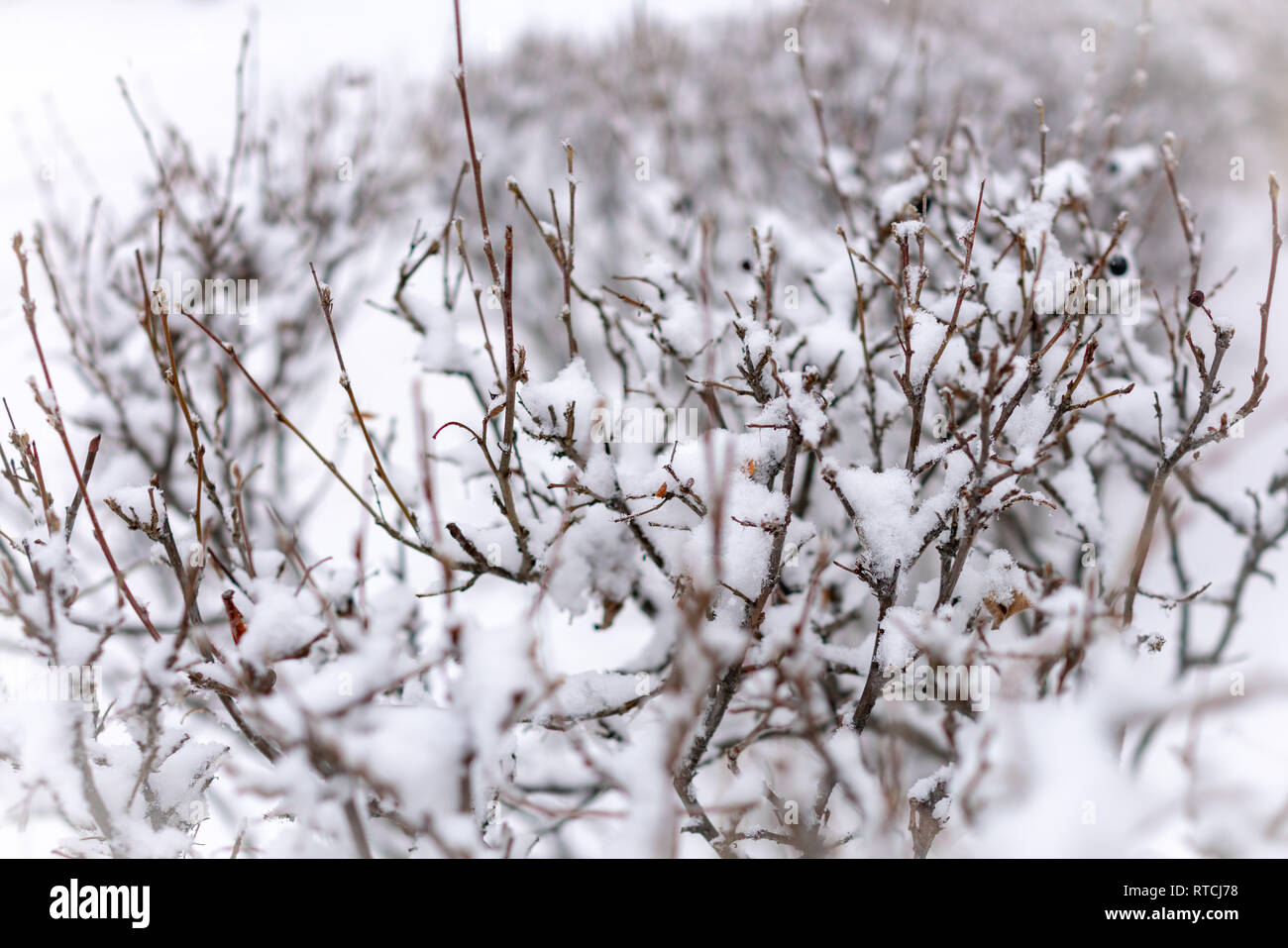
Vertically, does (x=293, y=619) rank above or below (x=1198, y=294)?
below

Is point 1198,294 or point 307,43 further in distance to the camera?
point 307,43

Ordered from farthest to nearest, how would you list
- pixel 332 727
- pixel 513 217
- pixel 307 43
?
pixel 307 43
pixel 513 217
pixel 332 727

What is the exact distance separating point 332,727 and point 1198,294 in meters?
1.58

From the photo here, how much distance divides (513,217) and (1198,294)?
707 centimetres

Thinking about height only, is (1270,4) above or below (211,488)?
above

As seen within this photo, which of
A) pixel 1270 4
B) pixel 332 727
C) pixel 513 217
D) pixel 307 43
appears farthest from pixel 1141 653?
pixel 307 43

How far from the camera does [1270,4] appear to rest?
8008 millimetres

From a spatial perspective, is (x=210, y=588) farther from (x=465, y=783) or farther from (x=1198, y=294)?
(x=1198, y=294)

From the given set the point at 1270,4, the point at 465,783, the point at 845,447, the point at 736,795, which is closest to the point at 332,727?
the point at 465,783
